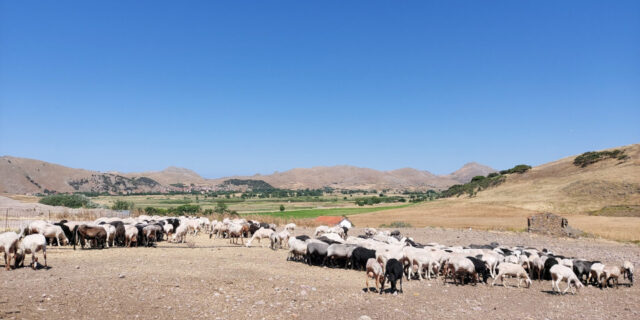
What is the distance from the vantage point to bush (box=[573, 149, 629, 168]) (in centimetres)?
7294

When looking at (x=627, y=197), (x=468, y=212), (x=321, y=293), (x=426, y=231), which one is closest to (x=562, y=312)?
(x=321, y=293)

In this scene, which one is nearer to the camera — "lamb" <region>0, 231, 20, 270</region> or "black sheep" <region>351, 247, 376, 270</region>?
"lamb" <region>0, 231, 20, 270</region>

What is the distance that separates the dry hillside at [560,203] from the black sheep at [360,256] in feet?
91.2

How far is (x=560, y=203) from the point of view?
183 ft

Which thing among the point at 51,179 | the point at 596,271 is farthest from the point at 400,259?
the point at 51,179

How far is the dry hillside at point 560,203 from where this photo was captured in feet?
145

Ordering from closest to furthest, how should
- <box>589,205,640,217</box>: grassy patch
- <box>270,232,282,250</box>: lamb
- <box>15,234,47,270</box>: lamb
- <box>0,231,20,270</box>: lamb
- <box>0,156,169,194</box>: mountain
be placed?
<box>0,231,20,270</box>: lamb, <box>15,234,47,270</box>: lamb, <box>270,232,282,250</box>: lamb, <box>589,205,640,217</box>: grassy patch, <box>0,156,169,194</box>: mountain

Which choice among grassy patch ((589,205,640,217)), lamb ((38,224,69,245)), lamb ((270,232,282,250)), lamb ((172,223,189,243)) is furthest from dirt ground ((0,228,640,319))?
grassy patch ((589,205,640,217))

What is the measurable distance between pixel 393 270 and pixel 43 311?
354 inches

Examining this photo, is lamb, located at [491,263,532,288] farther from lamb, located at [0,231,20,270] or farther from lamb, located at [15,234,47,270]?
lamb, located at [0,231,20,270]

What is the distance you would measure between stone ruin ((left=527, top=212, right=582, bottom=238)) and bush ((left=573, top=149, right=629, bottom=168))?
53.6 metres

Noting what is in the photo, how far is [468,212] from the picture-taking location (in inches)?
2188

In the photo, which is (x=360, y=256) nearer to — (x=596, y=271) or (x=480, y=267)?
(x=480, y=267)

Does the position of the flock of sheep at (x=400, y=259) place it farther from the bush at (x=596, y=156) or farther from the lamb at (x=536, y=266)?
the bush at (x=596, y=156)
